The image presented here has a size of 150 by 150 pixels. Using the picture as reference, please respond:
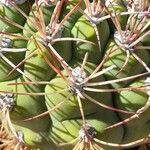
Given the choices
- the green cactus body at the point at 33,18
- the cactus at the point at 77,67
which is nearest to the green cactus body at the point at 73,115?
the cactus at the point at 77,67

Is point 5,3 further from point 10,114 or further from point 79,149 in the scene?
point 79,149

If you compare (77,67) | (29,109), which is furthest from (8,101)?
(77,67)

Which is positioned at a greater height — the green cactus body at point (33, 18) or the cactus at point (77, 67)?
the green cactus body at point (33, 18)

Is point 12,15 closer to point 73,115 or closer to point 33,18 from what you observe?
point 33,18

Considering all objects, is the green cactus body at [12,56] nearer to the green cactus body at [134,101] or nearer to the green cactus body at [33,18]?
the green cactus body at [33,18]

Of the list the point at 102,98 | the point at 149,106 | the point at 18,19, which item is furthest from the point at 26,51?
the point at 149,106

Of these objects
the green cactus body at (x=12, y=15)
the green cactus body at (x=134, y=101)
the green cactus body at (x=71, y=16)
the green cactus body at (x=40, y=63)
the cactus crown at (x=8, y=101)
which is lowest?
the green cactus body at (x=134, y=101)
